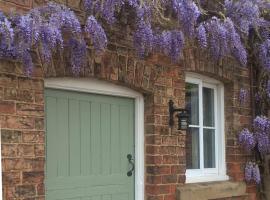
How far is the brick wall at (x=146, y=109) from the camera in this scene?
15.9 ft

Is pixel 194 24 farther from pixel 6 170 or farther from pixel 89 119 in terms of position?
pixel 6 170

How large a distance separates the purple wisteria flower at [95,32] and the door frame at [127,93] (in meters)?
0.56

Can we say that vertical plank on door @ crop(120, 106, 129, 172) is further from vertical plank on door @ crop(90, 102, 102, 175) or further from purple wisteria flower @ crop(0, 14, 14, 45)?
purple wisteria flower @ crop(0, 14, 14, 45)

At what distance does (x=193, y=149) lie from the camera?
7.32 meters

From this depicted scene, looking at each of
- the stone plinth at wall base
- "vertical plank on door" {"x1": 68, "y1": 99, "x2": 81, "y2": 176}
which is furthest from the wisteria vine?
"vertical plank on door" {"x1": 68, "y1": 99, "x2": 81, "y2": 176}

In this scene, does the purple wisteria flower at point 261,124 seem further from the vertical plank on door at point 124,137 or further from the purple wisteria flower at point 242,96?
the vertical plank on door at point 124,137

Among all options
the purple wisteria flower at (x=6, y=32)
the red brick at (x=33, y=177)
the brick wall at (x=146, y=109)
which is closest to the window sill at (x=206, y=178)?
the brick wall at (x=146, y=109)

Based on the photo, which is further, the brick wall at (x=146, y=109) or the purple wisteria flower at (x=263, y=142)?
the purple wisteria flower at (x=263, y=142)

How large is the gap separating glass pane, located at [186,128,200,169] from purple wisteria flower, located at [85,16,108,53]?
2.39 metres

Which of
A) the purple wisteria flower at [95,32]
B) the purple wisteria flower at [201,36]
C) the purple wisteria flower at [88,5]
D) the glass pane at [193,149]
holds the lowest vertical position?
the glass pane at [193,149]

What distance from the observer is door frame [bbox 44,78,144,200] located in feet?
18.4

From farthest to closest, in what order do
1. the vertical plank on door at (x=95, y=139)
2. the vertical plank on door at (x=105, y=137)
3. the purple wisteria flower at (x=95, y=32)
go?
the vertical plank on door at (x=105, y=137) < the vertical plank on door at (x=95, y=139) < the purple wisteria flower at (x=95, y=32)

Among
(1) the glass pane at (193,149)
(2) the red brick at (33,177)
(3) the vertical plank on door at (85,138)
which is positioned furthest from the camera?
(1) the glass pane at (193,149)

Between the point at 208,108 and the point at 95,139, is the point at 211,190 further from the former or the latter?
the point at 95,139
